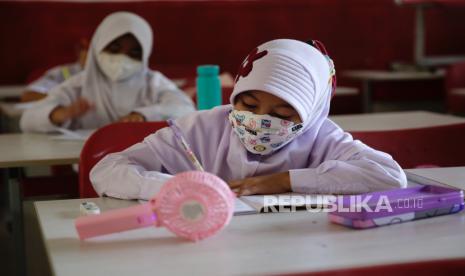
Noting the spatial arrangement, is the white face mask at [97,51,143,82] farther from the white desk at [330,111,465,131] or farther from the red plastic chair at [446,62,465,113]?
the red plastic chair at [446,62,465,113]

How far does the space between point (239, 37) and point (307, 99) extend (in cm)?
440

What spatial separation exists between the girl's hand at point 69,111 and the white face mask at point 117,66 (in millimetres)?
243

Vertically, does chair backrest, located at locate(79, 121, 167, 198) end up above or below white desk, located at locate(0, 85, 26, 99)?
above

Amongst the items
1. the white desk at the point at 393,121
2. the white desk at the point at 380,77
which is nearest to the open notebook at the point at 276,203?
the white desk at the point at 393,121

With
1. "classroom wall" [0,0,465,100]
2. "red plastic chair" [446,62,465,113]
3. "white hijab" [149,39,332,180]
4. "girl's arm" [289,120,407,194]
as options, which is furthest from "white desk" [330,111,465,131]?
"classroom wall" [0,0,465,100]

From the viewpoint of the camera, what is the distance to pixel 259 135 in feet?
5.41

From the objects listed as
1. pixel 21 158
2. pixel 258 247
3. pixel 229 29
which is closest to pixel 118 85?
pixel 21 158

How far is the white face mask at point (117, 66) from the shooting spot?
315 cm

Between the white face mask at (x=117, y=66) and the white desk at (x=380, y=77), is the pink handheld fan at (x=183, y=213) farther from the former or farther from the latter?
the white desk at (x=380, y=77)

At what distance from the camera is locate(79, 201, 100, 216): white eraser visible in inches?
55.5

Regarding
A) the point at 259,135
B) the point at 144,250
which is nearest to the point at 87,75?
the point at 259,135

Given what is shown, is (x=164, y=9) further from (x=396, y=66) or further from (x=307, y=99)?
(x=307, y=99)

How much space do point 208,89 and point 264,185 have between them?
1.21 m

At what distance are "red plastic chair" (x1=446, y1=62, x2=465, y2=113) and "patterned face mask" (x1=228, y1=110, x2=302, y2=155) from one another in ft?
11.0
